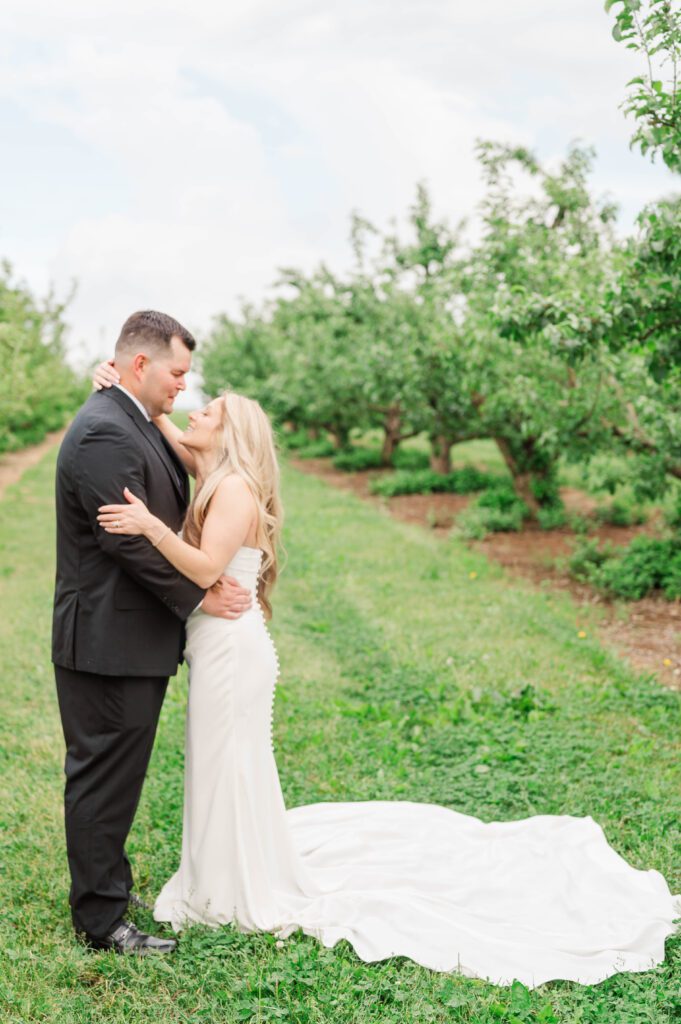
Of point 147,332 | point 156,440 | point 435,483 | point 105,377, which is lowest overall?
point 435,483

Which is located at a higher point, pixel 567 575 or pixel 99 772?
pixel 99 772

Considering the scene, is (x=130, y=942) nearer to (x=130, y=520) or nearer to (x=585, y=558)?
(x=130, y=520)

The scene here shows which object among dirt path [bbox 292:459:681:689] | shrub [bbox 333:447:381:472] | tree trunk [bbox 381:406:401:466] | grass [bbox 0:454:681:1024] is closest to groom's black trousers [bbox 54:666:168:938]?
grass [bbox 0:454:681:1024]

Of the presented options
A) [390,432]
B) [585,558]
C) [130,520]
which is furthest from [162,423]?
[390,432]

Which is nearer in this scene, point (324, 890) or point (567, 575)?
point (324, 890)

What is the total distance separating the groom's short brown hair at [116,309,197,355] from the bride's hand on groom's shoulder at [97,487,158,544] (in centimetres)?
68

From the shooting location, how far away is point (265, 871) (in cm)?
444

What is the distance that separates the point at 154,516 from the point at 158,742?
9.87 feet

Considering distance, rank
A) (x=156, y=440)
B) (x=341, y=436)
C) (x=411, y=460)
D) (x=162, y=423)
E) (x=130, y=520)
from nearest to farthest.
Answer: (x=130, y=520)
(x=156, y=440)
(x=162, y=423)
(x=411, y=460)
(x=341, y=436)

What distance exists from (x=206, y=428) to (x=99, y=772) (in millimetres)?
1621

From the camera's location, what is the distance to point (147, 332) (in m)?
4.18

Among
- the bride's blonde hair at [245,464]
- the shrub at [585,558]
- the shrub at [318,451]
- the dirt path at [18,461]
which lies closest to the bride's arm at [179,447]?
the bride's blonde hair at [245,464]

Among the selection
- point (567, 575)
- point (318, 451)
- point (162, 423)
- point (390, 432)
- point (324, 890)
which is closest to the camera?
point (324, 890)

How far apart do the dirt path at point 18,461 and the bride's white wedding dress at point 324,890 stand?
54.4 feet
